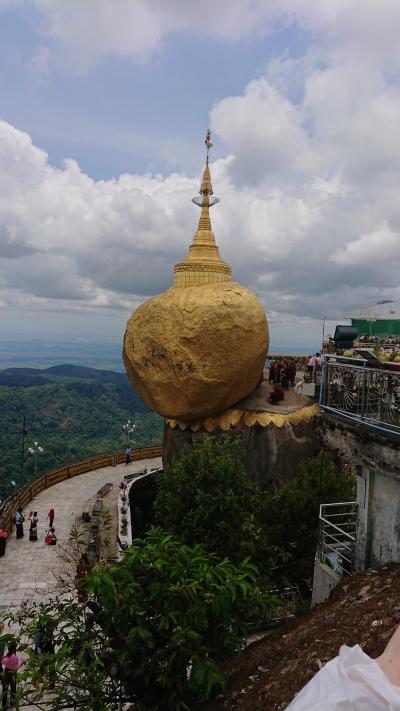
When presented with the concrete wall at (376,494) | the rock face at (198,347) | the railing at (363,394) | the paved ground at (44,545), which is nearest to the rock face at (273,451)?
the rock face at (198,347)

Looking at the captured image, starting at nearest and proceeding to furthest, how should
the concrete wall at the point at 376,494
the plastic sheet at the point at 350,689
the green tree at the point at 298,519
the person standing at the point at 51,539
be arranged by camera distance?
the plastic sheet at the point at 350,689 < the concrete wall at the point at 376,494 < the green tree at the point at 298,519 < the person standing at the point at 51,539

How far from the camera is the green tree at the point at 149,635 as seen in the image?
550 centimetres

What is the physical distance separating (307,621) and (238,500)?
396 centimetres

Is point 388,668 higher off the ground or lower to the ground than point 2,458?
higher

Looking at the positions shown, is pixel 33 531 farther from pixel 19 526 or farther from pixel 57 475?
pixel 57 475

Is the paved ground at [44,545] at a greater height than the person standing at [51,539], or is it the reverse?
the person standing at [51,539]

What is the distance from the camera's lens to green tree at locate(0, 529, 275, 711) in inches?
217

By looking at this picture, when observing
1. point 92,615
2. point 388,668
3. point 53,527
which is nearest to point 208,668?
point 92,615

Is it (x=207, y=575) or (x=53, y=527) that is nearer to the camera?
(x=207, y=575)

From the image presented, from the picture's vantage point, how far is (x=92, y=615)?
6.06 metres

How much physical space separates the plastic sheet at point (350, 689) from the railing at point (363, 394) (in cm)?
474

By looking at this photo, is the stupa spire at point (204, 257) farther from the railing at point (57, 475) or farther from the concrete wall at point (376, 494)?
the concrete wall at point (376, 494)

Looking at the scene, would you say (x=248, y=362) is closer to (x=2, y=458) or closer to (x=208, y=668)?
(x=208, y=668)

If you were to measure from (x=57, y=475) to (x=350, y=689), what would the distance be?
23856 millimetres
